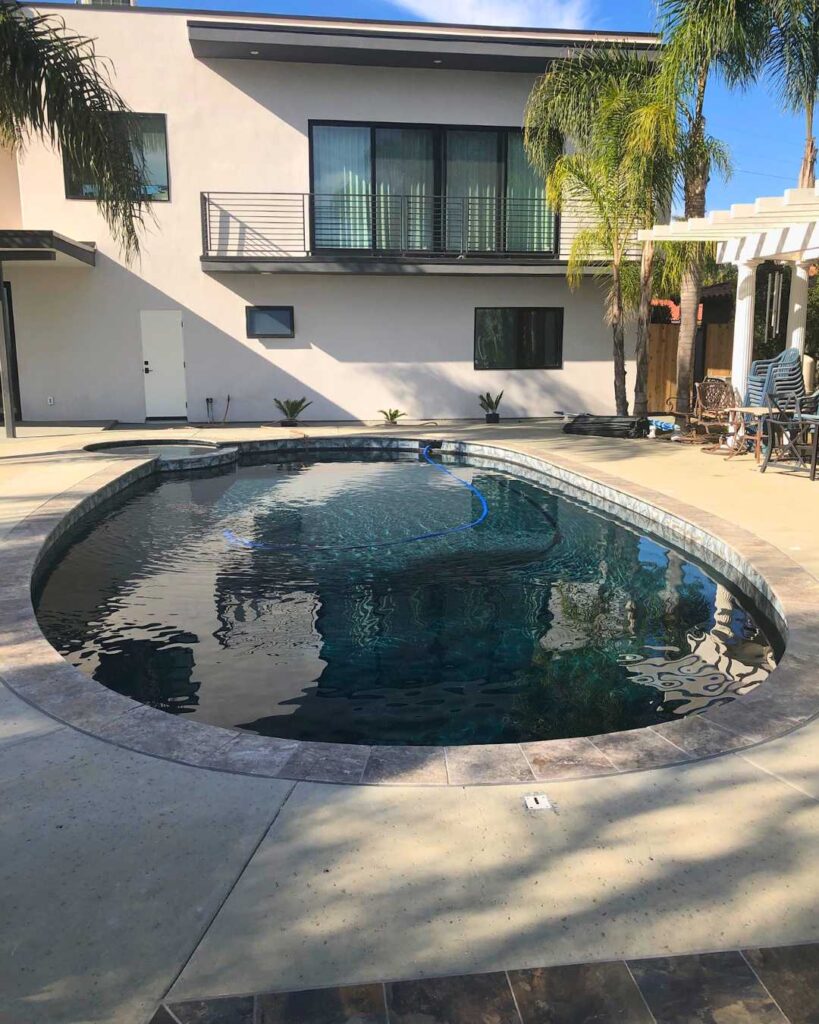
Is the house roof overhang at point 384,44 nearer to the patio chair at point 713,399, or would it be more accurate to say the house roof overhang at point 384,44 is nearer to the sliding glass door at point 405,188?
the sliding glass door at point 405,188

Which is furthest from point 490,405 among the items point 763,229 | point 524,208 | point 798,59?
point 798,59

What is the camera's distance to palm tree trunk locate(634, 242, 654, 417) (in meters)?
13.5

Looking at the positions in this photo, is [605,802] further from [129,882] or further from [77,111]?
[77,111]

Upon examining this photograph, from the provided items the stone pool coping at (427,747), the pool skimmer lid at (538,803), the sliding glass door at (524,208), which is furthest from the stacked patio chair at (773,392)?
the pool skimmer lid at (538,803)

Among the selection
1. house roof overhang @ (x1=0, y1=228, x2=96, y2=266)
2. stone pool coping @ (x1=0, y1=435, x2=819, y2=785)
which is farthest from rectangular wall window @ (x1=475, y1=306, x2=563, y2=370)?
stone pool coping @ (x1=0, y1=435, x2=819, y2=785)

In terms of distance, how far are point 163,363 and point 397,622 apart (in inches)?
475

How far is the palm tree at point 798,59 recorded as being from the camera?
12844mm

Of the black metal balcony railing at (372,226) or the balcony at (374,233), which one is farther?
the black metal balcony railing at (372,226)

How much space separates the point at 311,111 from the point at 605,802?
1567 centimetres

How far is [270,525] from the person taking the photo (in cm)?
841

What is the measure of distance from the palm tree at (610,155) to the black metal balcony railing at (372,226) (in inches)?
75.1

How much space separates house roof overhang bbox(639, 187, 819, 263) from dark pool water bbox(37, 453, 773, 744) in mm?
3974

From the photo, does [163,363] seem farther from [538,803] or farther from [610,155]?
[538,803]

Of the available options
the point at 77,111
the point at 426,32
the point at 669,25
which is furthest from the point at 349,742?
the point at 426,32
